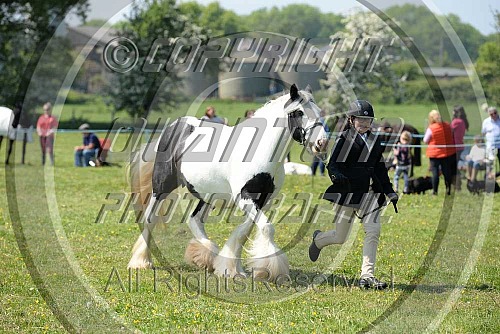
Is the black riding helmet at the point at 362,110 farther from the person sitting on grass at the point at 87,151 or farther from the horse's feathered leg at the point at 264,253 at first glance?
the person sitting on grass at the point at 87,151

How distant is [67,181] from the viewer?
1648cm

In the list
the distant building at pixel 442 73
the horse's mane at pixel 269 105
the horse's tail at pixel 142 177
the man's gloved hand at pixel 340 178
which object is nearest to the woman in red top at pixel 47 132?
the horse's tail at pixel 142 177

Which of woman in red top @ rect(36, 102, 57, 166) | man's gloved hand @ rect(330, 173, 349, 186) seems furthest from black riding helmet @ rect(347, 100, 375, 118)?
woman in red top @ rect(36, 102, 57, 166)

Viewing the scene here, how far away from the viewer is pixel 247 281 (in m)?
7.03

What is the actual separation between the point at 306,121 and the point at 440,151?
8567 mm

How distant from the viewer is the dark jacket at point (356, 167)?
664 centimetres

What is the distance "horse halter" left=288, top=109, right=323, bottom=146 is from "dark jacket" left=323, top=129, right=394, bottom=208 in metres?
0.35

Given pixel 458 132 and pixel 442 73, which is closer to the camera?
pixel 458 132

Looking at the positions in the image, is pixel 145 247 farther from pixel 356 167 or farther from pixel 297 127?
pixel 356 167

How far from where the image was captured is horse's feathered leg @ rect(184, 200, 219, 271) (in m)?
7.51

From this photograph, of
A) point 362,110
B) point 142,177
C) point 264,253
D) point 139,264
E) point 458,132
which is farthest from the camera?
point 458,132

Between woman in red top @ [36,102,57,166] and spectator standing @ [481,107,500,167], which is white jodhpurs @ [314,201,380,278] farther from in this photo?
woman in red top @ [36,102,57,166]

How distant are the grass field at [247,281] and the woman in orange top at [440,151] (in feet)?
5.99

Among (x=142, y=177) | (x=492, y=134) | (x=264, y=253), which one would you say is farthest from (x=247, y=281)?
(x=492, y=134)
